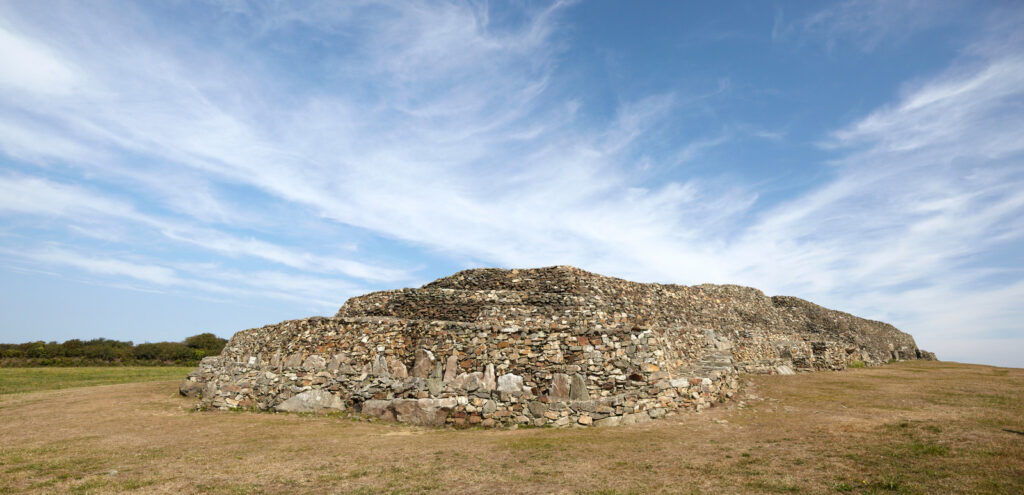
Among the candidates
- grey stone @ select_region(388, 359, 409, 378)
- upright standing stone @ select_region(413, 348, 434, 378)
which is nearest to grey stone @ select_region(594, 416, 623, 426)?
upright standing stone @ select_region(413, 348, 434, 378)

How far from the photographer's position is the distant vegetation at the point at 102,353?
45.4m

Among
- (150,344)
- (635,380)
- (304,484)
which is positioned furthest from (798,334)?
(150,344)

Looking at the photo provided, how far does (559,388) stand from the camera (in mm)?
15258

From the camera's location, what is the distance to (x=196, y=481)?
8867 millimetres

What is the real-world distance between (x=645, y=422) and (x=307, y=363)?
13868 mm

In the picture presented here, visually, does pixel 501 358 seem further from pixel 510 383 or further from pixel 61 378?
pixel 61 378

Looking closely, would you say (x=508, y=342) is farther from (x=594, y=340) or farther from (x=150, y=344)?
(x=150, y=344)

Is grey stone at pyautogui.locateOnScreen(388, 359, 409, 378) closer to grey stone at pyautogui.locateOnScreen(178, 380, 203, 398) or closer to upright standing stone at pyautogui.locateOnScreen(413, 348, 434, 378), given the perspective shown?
upright standing stone at pyautogui.locateOnScreen(413, 348, 434, 378)

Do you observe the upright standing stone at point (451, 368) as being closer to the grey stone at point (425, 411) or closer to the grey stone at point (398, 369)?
the grey stone at point (425, 411)

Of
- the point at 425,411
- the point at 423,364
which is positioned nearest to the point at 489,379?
the point at 425,411

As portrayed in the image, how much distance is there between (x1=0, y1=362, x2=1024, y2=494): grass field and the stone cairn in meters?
1.01

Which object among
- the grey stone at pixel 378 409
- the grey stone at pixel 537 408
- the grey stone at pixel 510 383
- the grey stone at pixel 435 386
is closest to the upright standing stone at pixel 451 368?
the grey stone at pixel 435 386

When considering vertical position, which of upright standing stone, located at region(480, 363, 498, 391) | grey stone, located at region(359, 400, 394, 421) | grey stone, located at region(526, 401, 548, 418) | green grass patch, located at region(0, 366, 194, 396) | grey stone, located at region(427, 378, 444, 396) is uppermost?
upright standing stone, located at region(480, 363, 498, 391)

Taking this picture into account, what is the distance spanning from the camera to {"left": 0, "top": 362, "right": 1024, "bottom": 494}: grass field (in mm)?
8234
